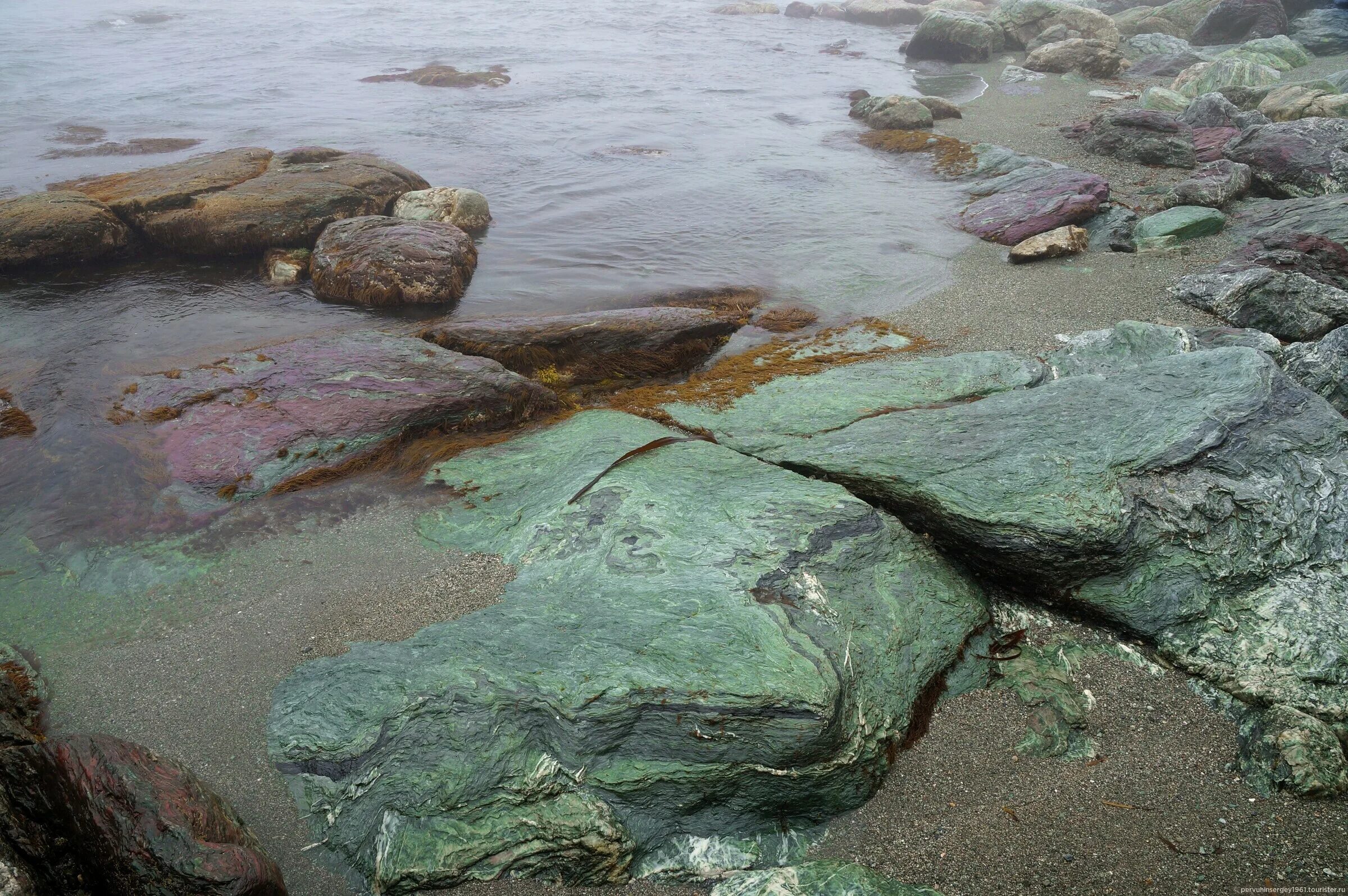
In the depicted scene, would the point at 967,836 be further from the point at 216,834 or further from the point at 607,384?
the point at 607,384

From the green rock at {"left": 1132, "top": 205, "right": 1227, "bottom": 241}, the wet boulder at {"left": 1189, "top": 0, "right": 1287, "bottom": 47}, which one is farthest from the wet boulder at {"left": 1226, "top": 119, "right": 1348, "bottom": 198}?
the wet boulder at {"left": 1189, "top": 0, "right": 1287, "bottom": 47}

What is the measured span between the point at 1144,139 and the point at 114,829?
12.9 m

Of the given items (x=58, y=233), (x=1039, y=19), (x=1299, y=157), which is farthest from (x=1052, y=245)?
(x=1039, y=19)

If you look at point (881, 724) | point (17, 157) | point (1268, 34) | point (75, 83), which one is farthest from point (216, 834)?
point (1268, 34)

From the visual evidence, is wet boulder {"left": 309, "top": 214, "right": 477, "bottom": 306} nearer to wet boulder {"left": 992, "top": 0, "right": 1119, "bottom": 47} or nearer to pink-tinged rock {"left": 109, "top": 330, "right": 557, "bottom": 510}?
pink-tinged rock {"left": 109, "top": 330, "right": 557, "bottom": 510}

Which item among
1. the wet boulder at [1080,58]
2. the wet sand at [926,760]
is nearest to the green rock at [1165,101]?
the wet boulder at [1080,58]

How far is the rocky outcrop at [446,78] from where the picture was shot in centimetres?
1723

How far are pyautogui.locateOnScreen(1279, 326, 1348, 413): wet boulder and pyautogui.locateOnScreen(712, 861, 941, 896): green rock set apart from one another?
4367 millimetres

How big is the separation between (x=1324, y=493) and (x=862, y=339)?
136 inches

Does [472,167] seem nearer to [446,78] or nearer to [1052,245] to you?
[446,78]

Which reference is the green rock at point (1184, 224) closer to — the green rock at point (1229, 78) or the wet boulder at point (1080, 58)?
the green rock at point (1229, 78)

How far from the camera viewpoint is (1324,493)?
3609 millimetres

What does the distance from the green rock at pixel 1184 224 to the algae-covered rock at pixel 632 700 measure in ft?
19.8

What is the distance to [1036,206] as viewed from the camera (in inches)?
356
